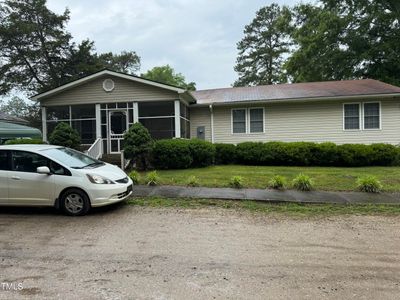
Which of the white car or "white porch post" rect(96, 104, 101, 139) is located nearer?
the white car

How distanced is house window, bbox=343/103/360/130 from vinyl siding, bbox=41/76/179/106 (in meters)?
8.66

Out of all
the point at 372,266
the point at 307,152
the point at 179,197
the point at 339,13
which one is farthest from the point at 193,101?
the point at 339,13

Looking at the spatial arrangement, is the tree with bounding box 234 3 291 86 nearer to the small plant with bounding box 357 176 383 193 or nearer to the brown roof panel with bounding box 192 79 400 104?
the brown roof panel with bounding box 192 79 400 104

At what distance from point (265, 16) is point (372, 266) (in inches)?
1719

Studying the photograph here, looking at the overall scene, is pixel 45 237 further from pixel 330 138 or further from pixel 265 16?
→ pixel 265 16

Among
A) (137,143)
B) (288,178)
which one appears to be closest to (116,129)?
(137,143)

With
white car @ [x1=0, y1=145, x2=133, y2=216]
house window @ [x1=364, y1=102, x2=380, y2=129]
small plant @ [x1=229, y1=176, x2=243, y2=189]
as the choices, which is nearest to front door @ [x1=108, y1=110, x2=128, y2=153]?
small plant @ [x1=229, y1=176, x2=243, y2=189]

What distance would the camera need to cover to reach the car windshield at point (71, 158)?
290 inches

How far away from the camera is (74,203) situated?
6969mm

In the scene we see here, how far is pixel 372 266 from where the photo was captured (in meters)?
4.21

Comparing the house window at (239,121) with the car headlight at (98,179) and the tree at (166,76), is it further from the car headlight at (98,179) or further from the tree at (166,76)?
the tree at (166,76)

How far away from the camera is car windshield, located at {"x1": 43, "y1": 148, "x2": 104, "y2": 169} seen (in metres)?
7.36

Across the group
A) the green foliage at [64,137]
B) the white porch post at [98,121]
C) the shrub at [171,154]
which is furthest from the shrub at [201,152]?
the green foliage at [64,137]

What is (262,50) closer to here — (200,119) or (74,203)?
(200,119)
